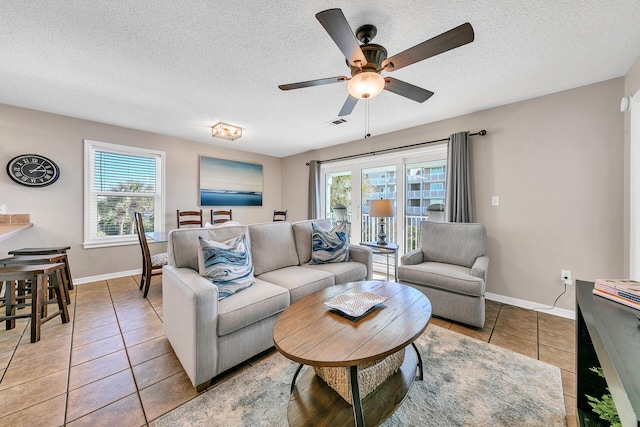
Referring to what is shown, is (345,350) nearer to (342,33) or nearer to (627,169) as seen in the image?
(342,33)

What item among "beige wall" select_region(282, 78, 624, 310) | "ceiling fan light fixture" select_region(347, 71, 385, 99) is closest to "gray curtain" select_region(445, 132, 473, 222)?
"beige wall" select_region(282, 78, 624, 310)

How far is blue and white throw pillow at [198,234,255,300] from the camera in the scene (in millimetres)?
1860

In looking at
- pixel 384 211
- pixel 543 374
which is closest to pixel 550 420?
pixel 543 374

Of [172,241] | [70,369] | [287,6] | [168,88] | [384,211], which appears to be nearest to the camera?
→ [287,6]

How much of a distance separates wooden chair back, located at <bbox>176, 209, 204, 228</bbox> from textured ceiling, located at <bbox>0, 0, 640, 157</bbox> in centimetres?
170

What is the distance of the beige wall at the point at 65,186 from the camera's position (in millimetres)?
3096

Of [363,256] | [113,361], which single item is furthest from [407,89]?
[113,361]

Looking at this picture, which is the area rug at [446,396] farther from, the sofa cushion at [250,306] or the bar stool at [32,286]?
the bar stool at [32,286]

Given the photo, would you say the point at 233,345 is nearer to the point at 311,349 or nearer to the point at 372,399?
the point at 311,349

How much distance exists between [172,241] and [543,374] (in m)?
2.90

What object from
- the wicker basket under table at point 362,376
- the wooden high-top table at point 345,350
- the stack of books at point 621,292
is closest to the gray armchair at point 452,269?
the wooden high-top table at point 345,350

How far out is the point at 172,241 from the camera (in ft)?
6.67

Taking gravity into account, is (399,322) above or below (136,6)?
below

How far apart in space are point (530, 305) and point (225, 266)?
3.29 meters
